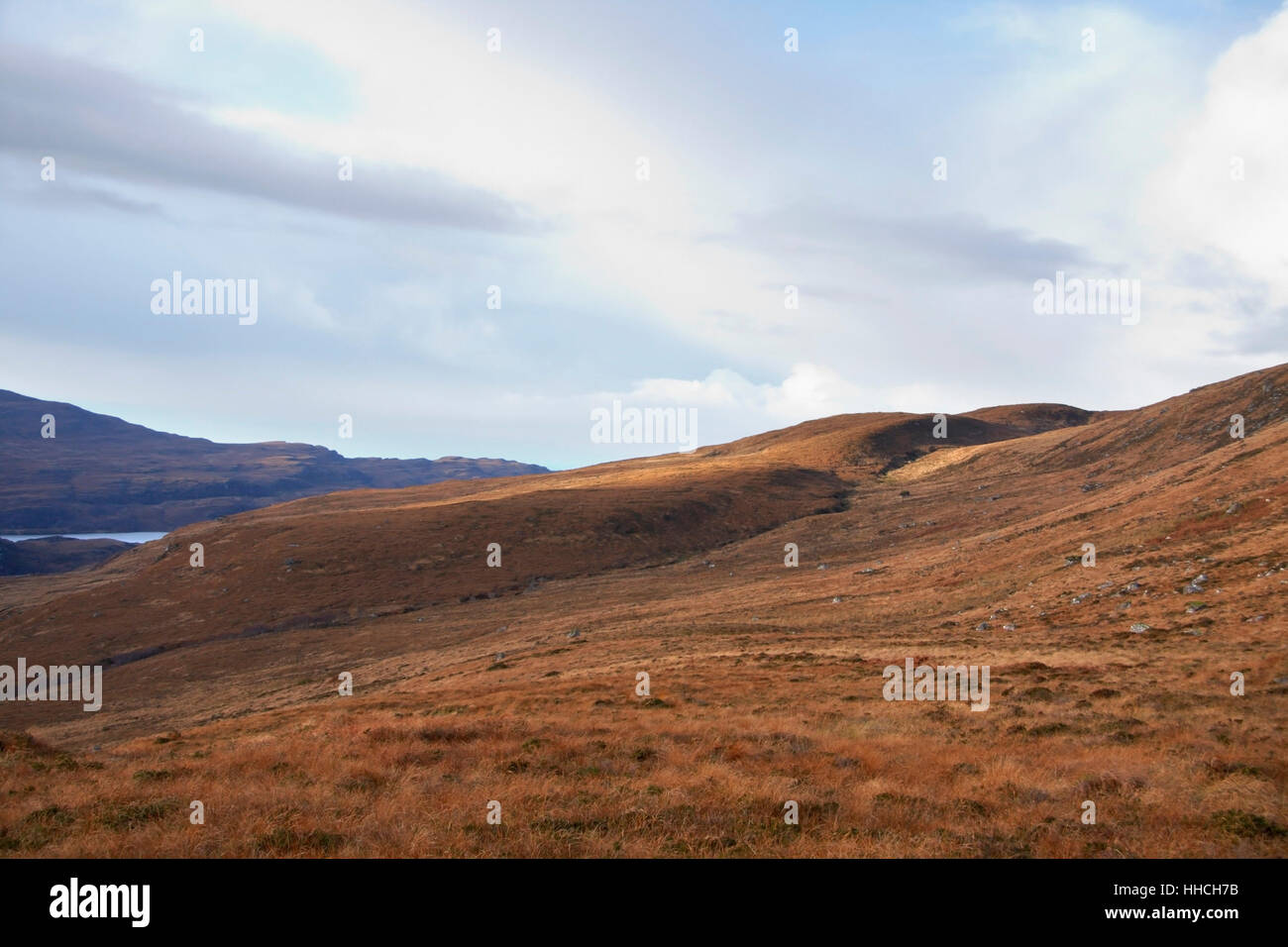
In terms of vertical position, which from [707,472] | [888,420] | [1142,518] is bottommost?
[1142,518]

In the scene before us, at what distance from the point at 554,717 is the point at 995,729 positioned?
12561mm

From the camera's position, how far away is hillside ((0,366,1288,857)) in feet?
37.7

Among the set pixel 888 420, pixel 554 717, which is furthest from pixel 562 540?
pixel 888 420

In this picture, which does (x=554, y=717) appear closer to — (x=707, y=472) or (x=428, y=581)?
(x=428, y=581)

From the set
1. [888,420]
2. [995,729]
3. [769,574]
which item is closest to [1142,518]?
[769,574]

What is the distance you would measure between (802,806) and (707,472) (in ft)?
390

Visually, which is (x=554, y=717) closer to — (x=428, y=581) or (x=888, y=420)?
(x=428, y=581)

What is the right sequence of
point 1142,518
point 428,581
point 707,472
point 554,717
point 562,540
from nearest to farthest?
point 554,717
point 1142,518
point 428,581
point 562,540
point 707,472

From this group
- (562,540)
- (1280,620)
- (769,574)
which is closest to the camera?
(1280,620)

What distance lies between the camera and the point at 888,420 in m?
177

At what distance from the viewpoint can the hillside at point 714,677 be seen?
37.7ft

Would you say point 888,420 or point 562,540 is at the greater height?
point 888,420

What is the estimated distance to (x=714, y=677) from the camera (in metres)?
29.6
